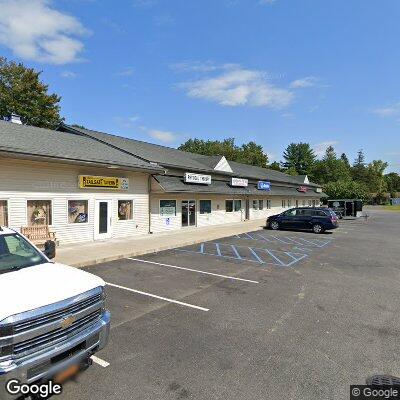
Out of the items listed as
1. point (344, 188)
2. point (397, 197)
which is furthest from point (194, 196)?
point (397, 197)

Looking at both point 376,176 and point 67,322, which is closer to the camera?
point 67,322

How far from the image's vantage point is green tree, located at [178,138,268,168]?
78.9m

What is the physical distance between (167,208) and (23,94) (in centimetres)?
2645

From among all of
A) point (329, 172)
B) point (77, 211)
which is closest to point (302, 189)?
point (77, 211)

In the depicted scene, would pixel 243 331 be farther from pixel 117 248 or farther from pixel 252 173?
pixel 252 173

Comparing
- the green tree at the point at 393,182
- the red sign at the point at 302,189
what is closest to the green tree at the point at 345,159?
the green tree at the point at 393,182

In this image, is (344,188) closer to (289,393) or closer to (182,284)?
(182,284)

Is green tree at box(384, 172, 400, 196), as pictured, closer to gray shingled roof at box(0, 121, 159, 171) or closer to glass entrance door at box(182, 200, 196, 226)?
glass entrance door at box(182, 200, 196, 226)

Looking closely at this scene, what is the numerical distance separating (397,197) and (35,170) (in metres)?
119

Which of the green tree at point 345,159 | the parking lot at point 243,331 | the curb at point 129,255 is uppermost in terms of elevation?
the green tree at point 345,159

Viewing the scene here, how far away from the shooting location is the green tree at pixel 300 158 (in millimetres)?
109725

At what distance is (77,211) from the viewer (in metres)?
15.9

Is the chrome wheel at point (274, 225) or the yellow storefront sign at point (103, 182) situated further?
the chrome wheel at point (274, 225)

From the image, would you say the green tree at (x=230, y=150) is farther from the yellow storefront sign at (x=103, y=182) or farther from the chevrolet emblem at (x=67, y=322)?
the chevrolet emblem at (x=67, y=322)
